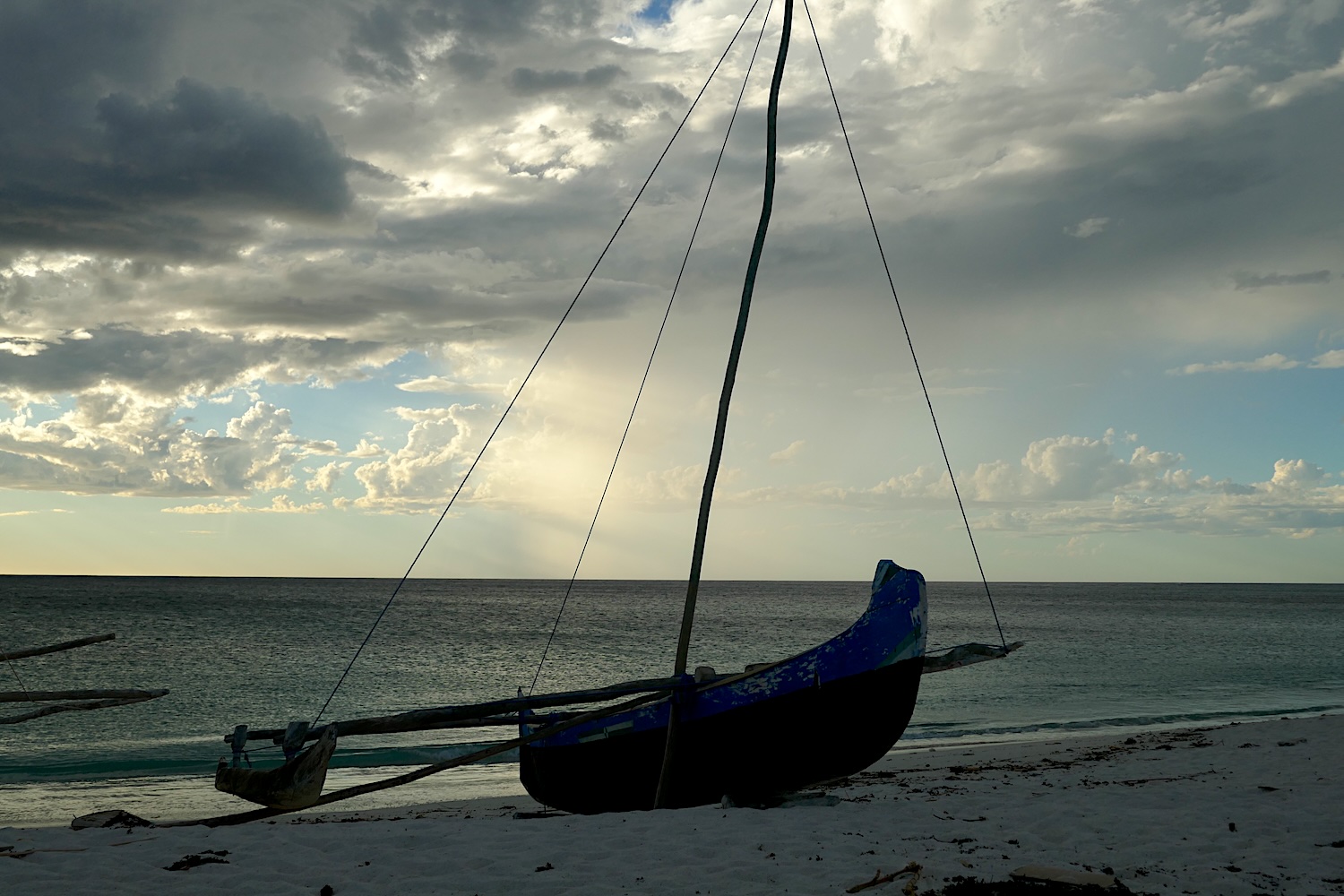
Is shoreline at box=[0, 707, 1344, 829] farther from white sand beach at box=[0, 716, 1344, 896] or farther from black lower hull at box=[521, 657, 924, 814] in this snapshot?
black lower hull at box=[521, 657, 924, 814]

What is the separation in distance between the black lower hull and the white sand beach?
14.1 inches

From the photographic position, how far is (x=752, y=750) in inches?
373

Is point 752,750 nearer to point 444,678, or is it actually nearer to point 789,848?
point 789,848

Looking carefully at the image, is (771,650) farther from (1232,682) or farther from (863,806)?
(863,806)

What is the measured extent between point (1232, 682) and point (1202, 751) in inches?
846

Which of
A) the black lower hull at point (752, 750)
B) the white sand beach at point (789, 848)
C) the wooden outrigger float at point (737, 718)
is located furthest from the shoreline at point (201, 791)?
the wooden outrigger float at point (737, 718)

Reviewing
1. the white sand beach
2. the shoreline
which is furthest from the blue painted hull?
the shoreline

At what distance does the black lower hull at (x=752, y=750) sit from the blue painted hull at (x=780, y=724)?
0.01 metres

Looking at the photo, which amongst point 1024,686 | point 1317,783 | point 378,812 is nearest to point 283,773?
point 378,812

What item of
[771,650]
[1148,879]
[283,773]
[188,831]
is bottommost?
[771,650]

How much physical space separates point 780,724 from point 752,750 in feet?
1.68

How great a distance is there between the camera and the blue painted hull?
893 cm

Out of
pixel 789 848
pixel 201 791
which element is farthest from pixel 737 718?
pixel 201 791

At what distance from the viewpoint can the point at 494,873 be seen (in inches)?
292
